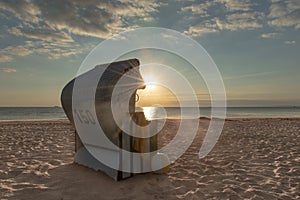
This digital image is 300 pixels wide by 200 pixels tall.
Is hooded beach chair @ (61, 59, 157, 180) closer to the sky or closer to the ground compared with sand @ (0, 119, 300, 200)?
closer to the sky

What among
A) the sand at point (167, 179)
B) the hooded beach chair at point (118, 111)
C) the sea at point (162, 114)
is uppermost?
the hooded beach chair at point (118, 111)

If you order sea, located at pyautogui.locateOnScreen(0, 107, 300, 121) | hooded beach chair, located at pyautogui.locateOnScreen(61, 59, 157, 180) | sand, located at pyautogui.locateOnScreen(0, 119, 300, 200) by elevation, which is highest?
hooded beach chair, located at pyautogui.locateOnScreen(61, 59, 157, 180)

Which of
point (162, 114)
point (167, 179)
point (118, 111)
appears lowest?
point (162, 114)

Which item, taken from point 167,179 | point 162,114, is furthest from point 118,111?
point 162,114

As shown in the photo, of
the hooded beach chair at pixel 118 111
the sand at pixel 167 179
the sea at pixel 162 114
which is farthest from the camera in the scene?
the sea at pixel 162 114

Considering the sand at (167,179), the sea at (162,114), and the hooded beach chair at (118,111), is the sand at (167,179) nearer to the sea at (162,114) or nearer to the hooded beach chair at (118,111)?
the hooded beach chair at (118,111)

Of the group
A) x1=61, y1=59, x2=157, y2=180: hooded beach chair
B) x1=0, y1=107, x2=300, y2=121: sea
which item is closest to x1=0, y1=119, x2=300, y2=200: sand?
x1=61, y1=59, x2=157, y2=180: hooded beach chair

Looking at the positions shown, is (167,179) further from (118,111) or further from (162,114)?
(162,114)

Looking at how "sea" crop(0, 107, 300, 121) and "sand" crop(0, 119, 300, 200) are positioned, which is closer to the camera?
"sand" crop(0, 119, 300, 200)

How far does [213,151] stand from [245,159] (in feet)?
4.79

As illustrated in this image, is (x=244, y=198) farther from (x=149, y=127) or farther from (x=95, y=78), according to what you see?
(x=95, y=78)

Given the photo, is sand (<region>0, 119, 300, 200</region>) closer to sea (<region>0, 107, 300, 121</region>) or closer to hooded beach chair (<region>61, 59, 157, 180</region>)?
hooded beach chair (<region>61, 59, 157, 180</region>)

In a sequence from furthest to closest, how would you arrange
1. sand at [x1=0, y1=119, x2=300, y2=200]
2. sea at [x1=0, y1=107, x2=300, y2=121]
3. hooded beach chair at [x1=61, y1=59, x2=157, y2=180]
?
sea at [x1=0, y1=107, x2=300, y2=121] → hooded beach chair at [x1=61, y1=59, x2=157, y2=180] → sand at [x1=0, y1=119, x2=300, y2=200]

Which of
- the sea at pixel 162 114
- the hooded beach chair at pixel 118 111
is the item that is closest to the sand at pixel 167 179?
the hooded beach chair at pixel 118 111
